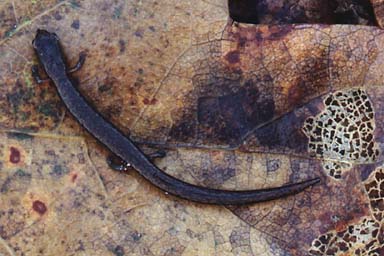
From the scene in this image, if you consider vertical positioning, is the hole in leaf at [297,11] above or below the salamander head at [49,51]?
above

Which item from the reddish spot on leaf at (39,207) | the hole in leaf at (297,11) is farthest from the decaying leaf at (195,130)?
the hole in leaf at (297,11)

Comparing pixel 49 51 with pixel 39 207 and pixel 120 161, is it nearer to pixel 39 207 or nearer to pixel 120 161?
pixel 120 161

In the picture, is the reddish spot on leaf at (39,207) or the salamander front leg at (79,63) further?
the salamander front leg at (79,63)

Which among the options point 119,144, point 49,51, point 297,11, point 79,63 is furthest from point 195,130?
point 297,11

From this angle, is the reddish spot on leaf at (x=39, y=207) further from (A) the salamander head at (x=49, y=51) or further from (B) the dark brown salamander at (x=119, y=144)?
(A) the salamander head at (x=49, y=51)

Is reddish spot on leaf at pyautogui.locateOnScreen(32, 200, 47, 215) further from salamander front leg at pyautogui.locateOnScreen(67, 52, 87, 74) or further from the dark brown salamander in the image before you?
salamander front leg at pyautogui.locateOnScreen(67, 52, 87, 74)

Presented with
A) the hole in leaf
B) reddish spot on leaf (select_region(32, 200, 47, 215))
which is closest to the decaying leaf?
reddish spot on leaf (select_region(32, 200, 47, 215))
